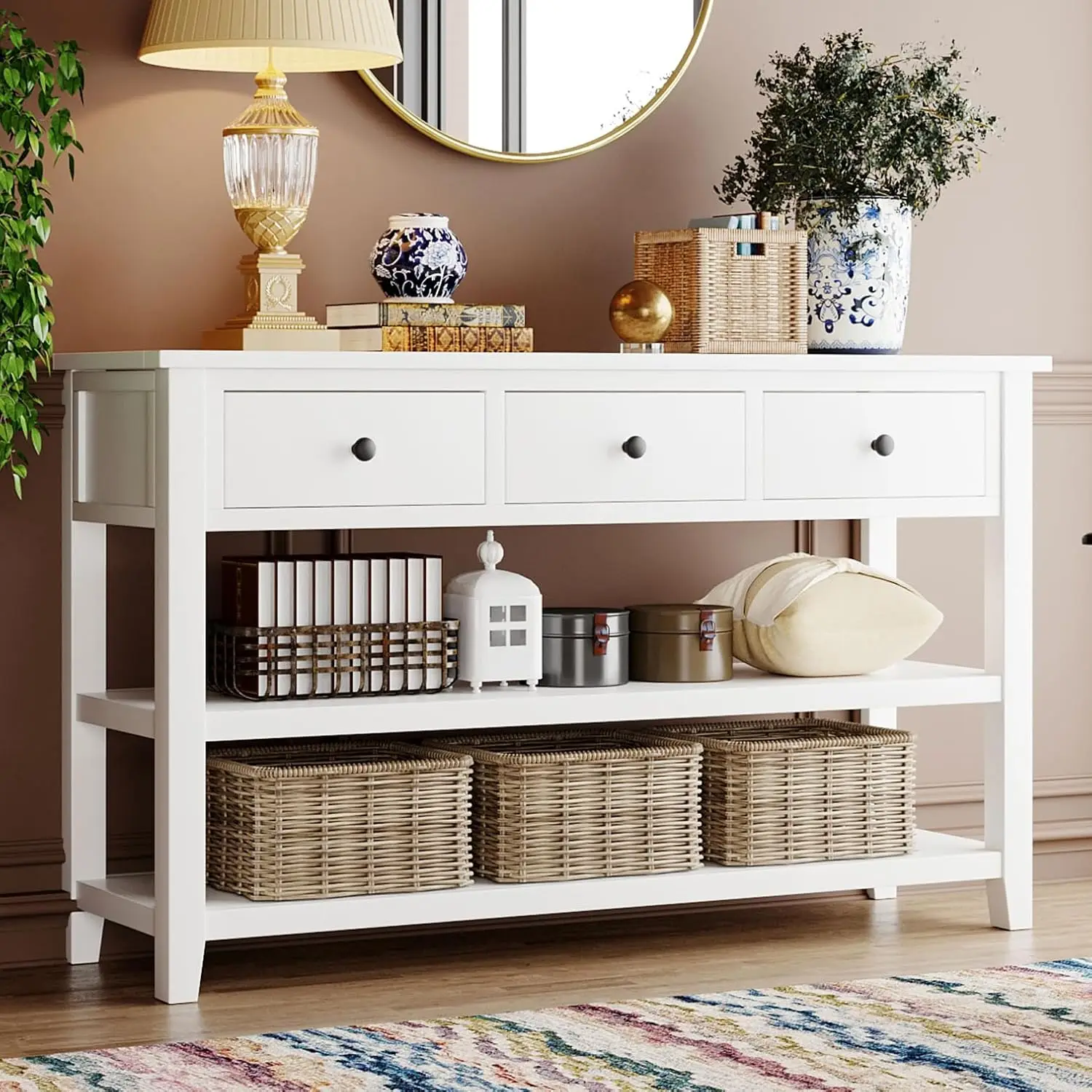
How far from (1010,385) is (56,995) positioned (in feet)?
5.58

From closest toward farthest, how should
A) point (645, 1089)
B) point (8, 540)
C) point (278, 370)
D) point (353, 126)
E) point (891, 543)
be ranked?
1. point (645, 1089)
2. point (278, 370)
3. point (8, 540)
4. point (353, 126)
5. point (891, 543)

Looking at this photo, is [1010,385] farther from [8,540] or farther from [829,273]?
[8,540]

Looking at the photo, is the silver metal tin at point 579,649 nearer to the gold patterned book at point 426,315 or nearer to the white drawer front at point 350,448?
the white drawer front at point 350,448

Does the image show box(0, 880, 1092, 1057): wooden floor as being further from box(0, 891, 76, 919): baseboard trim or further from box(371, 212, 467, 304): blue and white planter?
box(371, 212, 467, 304): blue and white planter

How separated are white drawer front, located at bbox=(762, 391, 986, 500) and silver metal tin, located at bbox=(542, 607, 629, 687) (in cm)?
32

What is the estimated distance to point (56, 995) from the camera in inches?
108

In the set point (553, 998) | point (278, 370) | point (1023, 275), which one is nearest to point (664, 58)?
point (1023, 275)

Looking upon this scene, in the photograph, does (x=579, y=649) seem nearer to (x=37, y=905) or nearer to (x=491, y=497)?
(x=491, y=497)

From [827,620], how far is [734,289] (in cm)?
52

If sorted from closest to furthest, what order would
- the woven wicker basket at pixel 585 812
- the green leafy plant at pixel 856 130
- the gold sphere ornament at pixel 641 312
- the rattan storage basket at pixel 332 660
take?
the rattan storage basket at pixel 332 660 → the woven wicker basket at pixel 585 812 → the gold sphere ornament at pixel 641 312 → the green leafy plant at pixel 856 130

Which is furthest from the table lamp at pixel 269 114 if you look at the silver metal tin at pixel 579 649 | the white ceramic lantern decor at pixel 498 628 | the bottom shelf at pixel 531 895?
the bottom shelf at pixel 531 895

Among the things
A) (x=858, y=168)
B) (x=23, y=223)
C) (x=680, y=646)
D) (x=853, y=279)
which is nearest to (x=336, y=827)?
(x=680, y=646)

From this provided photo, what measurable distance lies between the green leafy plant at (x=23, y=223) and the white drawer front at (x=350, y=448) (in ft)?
0.95

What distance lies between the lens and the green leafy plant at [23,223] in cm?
261
